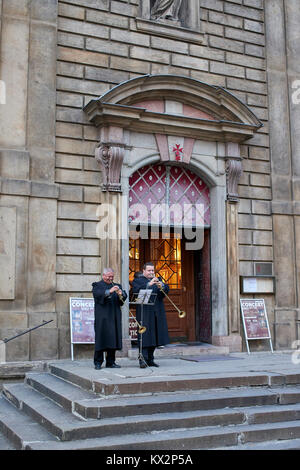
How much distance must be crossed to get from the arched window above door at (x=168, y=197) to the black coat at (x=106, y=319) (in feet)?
8.49

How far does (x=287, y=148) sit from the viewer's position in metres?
12.1

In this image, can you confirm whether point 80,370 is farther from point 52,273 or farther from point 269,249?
point 269,249

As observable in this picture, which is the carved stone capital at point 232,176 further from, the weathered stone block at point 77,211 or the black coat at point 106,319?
the black coat at point 106,319

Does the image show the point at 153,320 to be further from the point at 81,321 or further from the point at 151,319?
the point at 81,321

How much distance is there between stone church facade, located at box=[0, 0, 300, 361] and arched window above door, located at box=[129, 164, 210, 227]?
56 millimetres

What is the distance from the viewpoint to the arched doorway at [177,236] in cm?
1085

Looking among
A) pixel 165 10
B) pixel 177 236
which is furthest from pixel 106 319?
pixel 165 10

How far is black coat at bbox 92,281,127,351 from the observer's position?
8.08 meters

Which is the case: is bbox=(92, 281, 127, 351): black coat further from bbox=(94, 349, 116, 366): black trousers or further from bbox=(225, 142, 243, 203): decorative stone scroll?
bbox=(225, 142, 243, 203): decorative stone scroll

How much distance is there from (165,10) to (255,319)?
692 centimetres

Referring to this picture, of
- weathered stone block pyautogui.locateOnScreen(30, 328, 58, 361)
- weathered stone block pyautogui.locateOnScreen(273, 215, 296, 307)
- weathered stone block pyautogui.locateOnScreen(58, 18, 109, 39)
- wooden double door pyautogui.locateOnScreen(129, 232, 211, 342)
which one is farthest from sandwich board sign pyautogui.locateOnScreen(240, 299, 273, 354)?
weathered stone block pyautogui.locateOnScreen(58, 18, 109, 39)

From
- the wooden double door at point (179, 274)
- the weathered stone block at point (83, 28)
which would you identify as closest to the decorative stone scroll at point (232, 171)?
the wooden double door at point (179, 274)

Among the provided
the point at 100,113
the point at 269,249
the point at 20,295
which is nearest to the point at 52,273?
the point at 20,295

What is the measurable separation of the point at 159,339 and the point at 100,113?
4.35 metres
